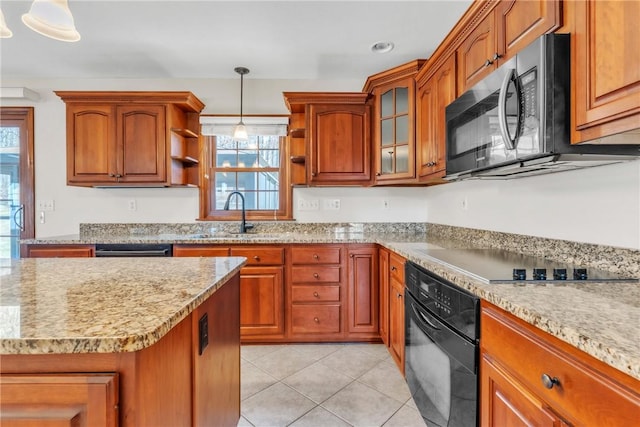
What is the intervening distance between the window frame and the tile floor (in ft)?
4.10

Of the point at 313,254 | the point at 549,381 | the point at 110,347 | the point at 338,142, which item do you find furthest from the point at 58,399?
the point at 338,142

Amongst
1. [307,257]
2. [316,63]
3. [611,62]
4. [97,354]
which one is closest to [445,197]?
[307,257]

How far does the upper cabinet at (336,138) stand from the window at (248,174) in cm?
53

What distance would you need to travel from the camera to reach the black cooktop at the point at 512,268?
45.1 inches

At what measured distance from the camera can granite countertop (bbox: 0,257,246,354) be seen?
24.8 inches

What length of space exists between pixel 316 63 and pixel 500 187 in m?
1.87

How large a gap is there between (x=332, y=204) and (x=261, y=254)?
98 centimetres

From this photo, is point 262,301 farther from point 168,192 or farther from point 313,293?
point 168,192

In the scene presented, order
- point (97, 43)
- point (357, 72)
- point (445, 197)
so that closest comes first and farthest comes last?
point (97, 43)
point (445, 197)
point (357, 72)

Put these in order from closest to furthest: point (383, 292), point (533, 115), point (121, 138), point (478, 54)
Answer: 1. point (533, 115)
2. point (478, 54)
3. point (383, 292)
4. point (121, 138)

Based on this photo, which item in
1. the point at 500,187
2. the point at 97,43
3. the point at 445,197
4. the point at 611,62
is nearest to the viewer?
the point at 611,62

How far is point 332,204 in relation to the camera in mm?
3193

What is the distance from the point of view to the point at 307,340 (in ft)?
8.44

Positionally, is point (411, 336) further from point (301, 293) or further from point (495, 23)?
point (495, 23)
